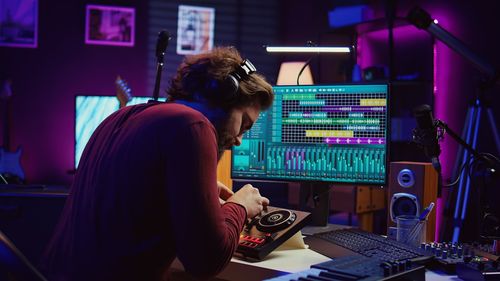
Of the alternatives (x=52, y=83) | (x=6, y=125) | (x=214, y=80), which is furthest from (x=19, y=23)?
(x=214, y=80)

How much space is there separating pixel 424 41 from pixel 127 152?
11.7 feet

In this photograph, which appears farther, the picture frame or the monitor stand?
the picture frame

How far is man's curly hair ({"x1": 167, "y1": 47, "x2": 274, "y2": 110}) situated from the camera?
135 cm

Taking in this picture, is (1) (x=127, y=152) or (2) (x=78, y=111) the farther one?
(2) (x=78, y=111)

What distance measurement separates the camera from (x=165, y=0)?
4480 mm

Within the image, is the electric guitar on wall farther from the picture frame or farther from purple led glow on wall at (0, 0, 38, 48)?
the picture frame

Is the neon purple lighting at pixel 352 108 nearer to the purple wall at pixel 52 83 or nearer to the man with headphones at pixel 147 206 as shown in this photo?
the man with headphones at pixel 147 206

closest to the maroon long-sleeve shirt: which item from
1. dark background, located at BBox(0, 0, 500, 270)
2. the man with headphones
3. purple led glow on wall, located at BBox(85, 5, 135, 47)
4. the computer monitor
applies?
the man with headphones

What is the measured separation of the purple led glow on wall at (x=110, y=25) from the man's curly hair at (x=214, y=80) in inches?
121

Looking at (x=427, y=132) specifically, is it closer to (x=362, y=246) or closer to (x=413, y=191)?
(x=413, y=191)

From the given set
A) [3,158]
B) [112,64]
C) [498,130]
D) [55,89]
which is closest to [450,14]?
[498,130]

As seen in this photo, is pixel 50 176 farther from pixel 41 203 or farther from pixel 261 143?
pixel 261 143

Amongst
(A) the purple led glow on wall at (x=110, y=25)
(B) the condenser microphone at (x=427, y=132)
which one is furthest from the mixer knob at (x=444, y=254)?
(A) the purple led glow on wall at (x=110, y=25)

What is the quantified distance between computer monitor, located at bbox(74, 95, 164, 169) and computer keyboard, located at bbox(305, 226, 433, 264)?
234 centimetres
